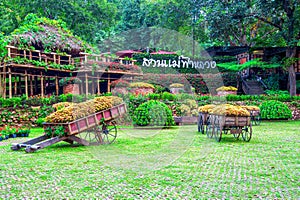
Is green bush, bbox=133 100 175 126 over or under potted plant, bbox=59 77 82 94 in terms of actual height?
under

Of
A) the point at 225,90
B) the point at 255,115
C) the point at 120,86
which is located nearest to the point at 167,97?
the point at 120,86

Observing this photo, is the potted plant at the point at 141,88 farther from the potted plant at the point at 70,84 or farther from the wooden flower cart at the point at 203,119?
the wooden flower cart at the point at 203,119

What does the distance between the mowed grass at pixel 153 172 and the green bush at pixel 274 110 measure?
1155 centimetres

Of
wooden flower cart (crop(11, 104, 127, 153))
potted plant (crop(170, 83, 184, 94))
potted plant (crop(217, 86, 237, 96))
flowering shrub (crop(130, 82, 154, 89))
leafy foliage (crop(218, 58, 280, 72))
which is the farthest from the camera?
leafy foliage (crop(218, 58, 280, 72))

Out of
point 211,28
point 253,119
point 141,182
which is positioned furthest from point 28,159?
point 211,28

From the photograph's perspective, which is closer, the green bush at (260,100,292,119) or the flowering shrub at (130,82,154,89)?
the flowering shrub at (130,82,154,89)

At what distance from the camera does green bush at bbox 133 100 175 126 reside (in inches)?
661

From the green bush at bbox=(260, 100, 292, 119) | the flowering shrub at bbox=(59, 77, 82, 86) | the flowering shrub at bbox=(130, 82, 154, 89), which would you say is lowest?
the green bush at bbox=(260, 100, 292, 119)

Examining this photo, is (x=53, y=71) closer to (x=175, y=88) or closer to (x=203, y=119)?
(x=175, y=88)

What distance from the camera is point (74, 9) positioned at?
121 feet

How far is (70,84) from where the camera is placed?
2616 centimetres

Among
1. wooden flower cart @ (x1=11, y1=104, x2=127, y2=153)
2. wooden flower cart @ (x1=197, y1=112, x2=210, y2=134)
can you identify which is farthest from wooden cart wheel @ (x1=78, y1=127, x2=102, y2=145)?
wooden flower cart @ (x1=197, y1=112, x2=210, y2=134)

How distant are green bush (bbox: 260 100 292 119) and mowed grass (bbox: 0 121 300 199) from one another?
11.5 meters

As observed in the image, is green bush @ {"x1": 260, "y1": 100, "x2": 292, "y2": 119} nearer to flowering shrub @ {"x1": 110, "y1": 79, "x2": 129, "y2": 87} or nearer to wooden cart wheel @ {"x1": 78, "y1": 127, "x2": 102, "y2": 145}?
flowering shrub @ {"x1": 110, "y1": 79, "x2": 129, "y2": 87}
